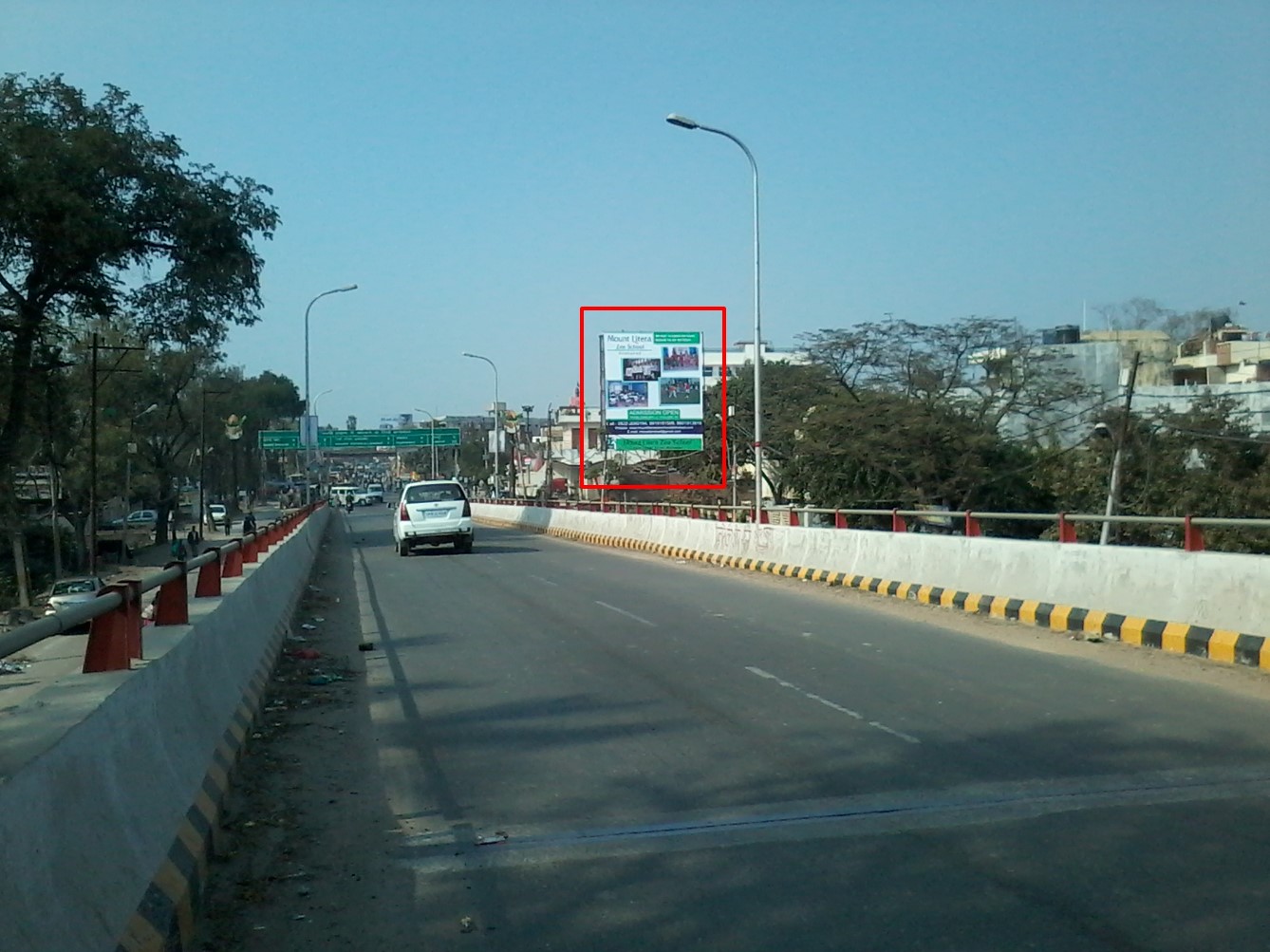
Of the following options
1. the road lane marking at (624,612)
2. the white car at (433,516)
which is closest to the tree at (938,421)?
the white car at (433,516)

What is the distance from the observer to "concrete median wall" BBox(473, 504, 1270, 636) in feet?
40.1

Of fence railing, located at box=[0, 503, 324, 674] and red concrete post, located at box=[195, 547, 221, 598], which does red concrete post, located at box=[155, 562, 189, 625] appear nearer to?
fence railing, located at box=[0, 503, 324, 674]

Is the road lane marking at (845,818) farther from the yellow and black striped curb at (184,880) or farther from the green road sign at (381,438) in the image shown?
the green road sign at (381,438)

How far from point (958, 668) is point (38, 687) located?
8.78 meters

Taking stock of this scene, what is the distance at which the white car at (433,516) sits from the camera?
33.3 m

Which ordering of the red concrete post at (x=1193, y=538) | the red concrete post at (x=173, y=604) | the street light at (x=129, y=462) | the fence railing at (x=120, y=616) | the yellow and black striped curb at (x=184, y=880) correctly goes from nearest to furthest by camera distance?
the fence railing at (x=120, y=616) → the yellow and black striped curb at (x=184, y=880) → the red concrete post at (x=173, y=604) → the red concrete post at (x=1193, y=538) → the street light at (x=129, y=462)

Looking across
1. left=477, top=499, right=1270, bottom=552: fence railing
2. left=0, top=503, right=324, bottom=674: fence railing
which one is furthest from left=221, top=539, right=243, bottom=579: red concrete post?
left=477, top=499, right=1270, bottom=552: fence railing

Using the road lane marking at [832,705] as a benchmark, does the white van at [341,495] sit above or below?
below

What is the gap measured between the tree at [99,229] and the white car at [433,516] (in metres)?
6.63

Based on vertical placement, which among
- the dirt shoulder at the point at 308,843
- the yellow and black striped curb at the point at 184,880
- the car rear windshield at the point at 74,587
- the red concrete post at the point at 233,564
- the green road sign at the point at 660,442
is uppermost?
the green road sign at the point at 660,442

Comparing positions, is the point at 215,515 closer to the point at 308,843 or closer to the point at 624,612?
the point at 624,612

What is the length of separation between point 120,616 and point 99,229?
24535mm

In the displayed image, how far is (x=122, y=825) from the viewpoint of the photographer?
15.5 ft

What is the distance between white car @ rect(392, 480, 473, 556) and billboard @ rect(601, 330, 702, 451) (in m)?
6.46
